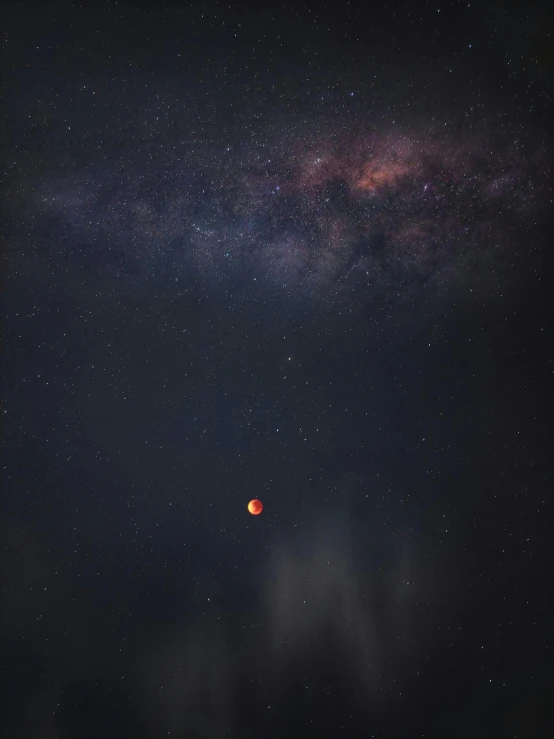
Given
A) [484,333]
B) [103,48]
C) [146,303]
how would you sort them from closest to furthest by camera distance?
[103,48], [146,303], [484,333]

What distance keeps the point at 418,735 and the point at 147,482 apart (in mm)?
2180

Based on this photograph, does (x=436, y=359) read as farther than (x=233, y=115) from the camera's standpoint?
Yes

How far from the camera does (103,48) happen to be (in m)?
2.54

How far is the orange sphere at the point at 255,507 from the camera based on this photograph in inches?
114

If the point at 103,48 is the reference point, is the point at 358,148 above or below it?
below

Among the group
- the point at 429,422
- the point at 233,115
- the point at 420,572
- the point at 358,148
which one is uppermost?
the point at 233,115

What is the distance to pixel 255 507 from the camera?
9.54 feet

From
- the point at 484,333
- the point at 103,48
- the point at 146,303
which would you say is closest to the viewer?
the point at 103,48

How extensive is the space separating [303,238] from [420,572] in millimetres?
1962

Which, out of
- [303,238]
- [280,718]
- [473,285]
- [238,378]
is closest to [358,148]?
[303,238]

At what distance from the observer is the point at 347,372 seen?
2.88 meters

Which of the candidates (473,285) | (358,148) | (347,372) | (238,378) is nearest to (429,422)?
(347,372)

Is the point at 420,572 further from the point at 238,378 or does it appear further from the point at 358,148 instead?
the point at 358,148

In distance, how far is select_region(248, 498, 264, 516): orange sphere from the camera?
2904mm
